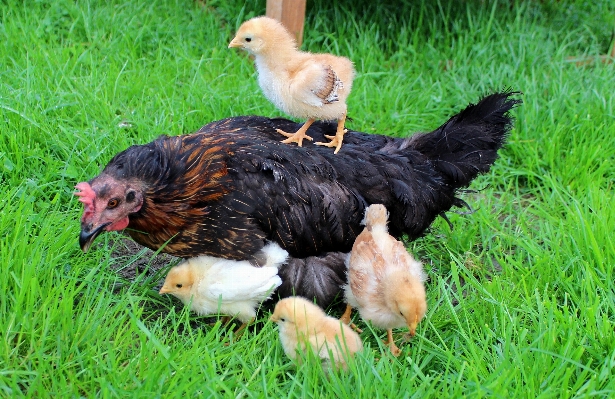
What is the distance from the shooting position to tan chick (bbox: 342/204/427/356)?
265 centimetres

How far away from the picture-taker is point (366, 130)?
4492 mm

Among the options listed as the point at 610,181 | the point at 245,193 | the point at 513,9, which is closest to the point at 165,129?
the point at 245,193

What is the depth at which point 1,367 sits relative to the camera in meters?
2.38

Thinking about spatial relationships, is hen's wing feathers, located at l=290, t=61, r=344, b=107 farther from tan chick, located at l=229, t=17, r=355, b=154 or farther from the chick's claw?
the chick's claw

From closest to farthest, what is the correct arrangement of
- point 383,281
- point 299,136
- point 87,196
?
point 87,196, point 383,281, point 299,136

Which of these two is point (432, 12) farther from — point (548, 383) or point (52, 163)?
point (548, 383)

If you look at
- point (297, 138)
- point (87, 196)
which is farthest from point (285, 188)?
point (87, 196)

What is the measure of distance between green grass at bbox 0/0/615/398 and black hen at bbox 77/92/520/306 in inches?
13.0

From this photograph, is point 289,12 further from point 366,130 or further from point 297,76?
point 297,76

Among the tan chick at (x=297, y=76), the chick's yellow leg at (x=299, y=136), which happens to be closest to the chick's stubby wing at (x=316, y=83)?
the tan chick at (x=297, y=76)

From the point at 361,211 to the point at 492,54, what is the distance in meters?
2.82

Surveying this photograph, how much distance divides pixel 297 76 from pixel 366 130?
1513 millimetres

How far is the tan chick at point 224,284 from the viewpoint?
2.79 meters

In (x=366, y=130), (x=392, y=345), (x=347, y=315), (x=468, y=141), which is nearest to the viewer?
(x=392, y=345)
